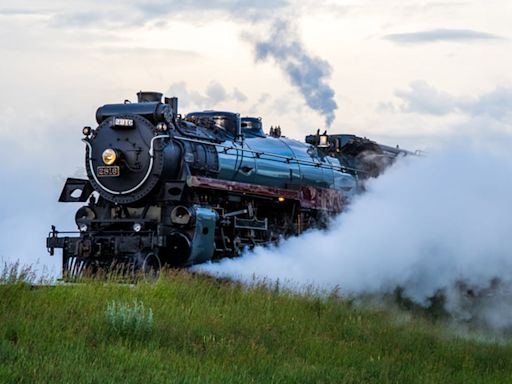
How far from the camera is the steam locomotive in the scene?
2077 centimetres

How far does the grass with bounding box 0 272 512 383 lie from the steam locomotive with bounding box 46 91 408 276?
269 centimetres

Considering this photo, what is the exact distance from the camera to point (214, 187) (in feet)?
70.3

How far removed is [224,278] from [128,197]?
9.86 ft

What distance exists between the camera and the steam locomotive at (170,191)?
68.1ft

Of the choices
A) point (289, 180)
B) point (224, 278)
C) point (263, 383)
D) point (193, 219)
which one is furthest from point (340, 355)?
point (289, 180)

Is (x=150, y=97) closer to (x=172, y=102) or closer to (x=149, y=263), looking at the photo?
(x=172, y=102)

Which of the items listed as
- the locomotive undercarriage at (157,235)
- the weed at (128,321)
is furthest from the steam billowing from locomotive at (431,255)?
the weed at (128,321)

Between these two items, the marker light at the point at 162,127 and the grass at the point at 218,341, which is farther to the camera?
the marker light at the point at 162,127

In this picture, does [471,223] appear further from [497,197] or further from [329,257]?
[329,257]

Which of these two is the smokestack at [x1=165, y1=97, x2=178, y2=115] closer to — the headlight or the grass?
the headlight

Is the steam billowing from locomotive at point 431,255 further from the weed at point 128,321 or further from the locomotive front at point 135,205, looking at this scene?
the weed at point 128,321

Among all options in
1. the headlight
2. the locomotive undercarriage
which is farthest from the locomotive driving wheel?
the headlight

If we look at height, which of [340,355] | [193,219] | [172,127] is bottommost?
[340,355]

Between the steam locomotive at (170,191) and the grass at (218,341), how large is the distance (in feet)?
8.82
